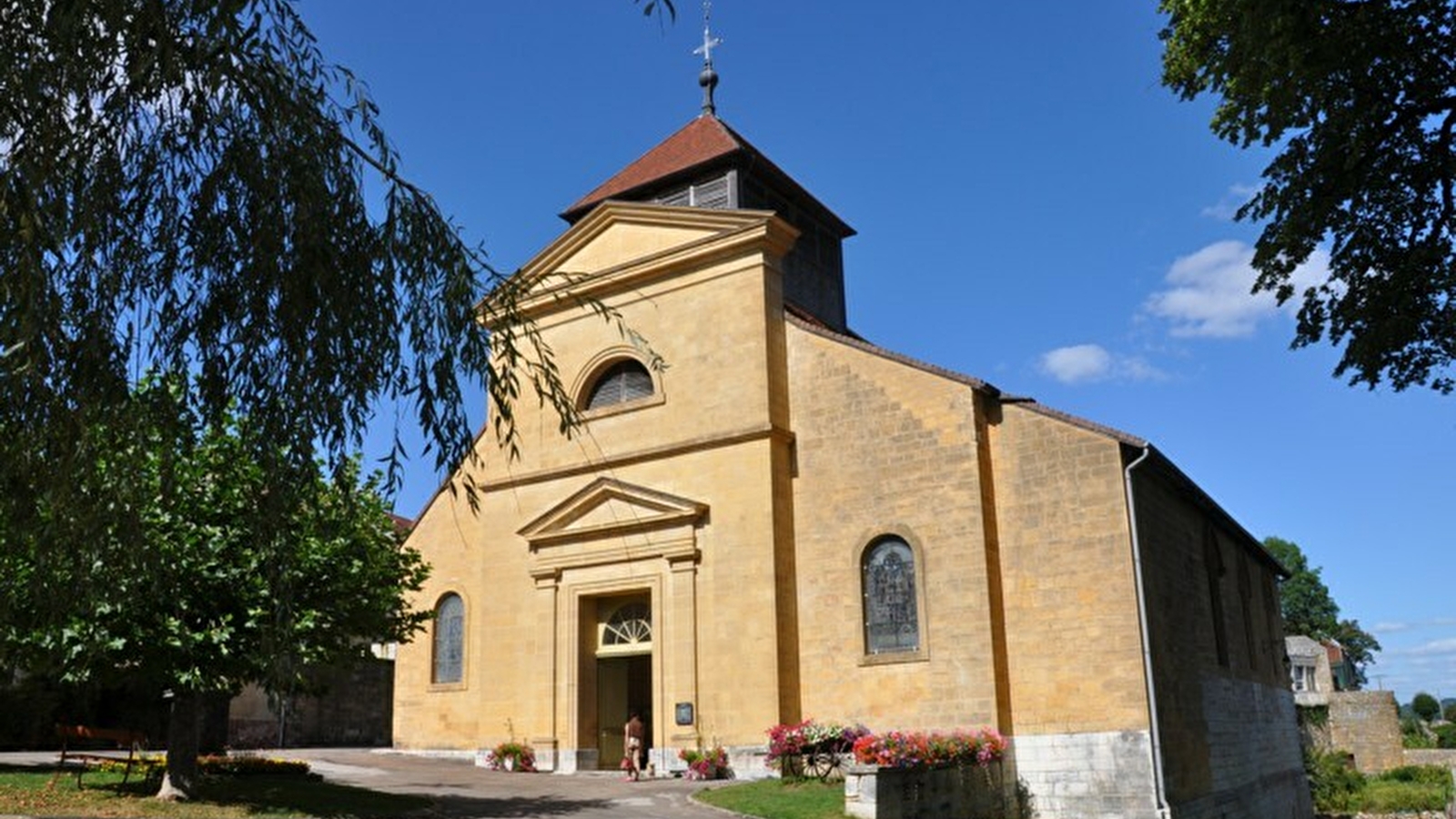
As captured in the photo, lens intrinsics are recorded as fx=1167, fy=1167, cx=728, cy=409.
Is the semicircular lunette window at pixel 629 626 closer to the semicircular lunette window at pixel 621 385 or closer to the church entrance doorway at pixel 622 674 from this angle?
the church entrance doorway at pixel 622 674

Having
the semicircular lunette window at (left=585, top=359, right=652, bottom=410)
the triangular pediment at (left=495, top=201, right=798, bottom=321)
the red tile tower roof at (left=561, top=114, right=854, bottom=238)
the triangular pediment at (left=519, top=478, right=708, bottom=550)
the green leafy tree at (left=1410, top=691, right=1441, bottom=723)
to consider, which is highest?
the red tile tower roof at (left=561, top=114, right=854, bottom=238)

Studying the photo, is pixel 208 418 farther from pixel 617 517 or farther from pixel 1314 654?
pixel 1314 654

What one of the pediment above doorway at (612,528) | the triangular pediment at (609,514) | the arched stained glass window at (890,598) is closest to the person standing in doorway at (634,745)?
the pediment above doorway at (612,528)

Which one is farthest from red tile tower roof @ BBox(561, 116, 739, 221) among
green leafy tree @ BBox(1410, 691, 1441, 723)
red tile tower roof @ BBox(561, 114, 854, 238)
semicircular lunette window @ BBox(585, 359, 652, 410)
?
green leafy tree @ BBox(1410, 691, 1441, 723)

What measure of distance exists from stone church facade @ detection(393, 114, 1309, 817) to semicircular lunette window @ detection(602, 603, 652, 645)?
5 cm

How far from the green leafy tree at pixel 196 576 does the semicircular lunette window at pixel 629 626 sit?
596 cm

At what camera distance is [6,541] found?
6004 millimetres

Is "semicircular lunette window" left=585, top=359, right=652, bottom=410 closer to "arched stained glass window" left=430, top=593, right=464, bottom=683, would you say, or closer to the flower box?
"arched stained glass window" left=430, top=593, right=464, bottom=683

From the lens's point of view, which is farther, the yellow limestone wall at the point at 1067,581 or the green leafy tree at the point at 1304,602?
the green leafy tree at the point at 1304,602

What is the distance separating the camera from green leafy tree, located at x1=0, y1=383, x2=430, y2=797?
5968 mm

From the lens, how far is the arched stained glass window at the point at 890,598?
60.6ft

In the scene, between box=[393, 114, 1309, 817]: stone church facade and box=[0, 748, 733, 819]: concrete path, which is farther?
box=[393, 114, 1309, 817]: stone church facade

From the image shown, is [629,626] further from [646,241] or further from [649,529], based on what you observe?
[646,241]

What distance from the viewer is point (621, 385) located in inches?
881
